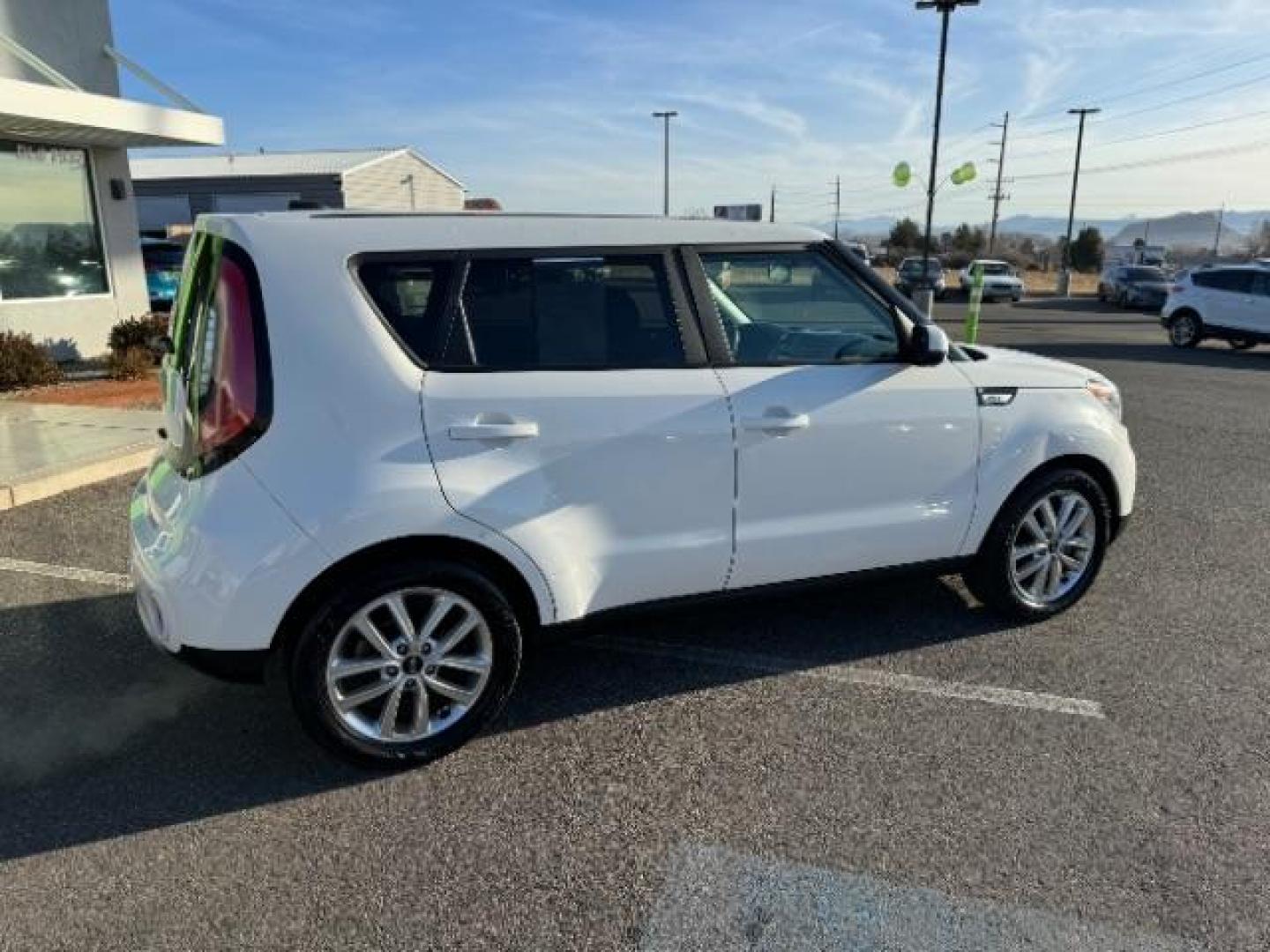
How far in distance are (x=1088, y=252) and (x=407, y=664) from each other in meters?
61.7

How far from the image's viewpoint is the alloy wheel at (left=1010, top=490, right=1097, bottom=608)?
3959 mm

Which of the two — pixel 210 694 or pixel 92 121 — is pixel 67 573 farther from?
pixel 92 121

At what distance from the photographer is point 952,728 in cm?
321

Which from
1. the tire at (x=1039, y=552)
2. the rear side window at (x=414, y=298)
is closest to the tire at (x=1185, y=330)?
the tire at (x=1039, y=552)

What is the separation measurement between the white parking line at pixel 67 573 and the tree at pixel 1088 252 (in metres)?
60.3

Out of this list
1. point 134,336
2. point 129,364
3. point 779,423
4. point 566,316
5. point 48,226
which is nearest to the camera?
point 566,316

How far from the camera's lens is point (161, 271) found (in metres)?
17.5

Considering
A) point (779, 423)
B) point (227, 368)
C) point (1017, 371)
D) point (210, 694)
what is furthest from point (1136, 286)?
point (227, 368)

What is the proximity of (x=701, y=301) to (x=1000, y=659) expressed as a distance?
193cm

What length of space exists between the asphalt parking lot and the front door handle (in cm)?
72

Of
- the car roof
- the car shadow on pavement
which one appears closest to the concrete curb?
the car shadow on pavement

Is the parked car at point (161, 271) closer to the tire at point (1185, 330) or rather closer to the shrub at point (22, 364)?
the shrub at point (22, 364)

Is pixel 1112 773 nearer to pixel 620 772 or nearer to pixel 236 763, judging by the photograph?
pixel 620 772

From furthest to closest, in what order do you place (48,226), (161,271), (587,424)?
(161,271) < (48,226) < (587,424)
